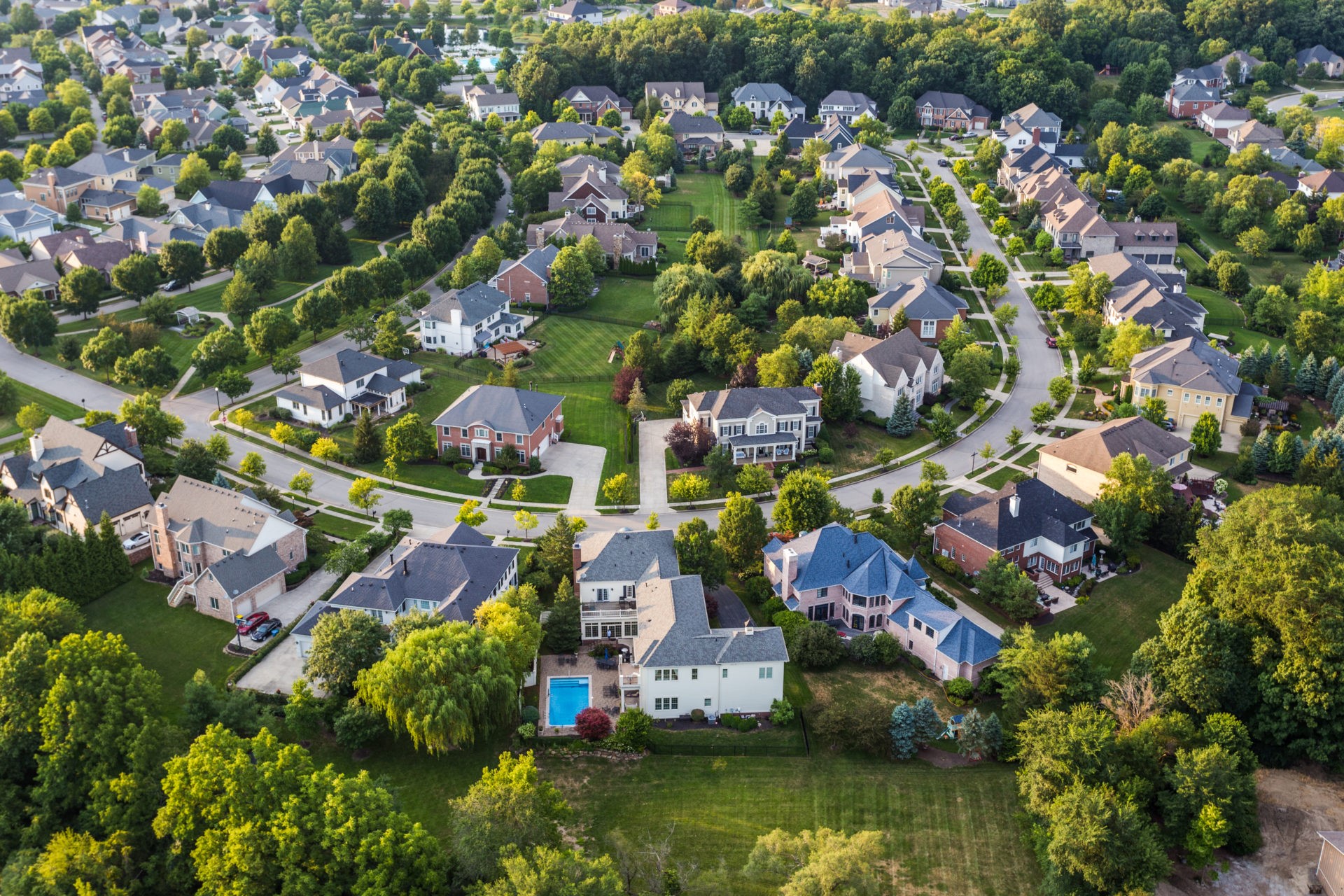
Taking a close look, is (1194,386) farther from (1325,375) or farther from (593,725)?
(593,725)

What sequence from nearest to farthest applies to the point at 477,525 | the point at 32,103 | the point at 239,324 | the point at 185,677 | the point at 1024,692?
the point at 1024,692
the point at 185,677
the point at 477,525
the point at 239,324
the point at 32,103

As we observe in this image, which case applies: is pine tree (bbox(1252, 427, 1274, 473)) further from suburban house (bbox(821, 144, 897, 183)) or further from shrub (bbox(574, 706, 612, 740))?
suburban house (bbox(821, 144, 897, 183))

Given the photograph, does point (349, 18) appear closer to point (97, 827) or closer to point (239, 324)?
point (239, 324)

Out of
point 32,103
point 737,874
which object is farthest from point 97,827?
point 32,103

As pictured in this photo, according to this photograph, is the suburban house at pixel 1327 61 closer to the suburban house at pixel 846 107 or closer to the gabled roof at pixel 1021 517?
the suburban house at pixel 846 107

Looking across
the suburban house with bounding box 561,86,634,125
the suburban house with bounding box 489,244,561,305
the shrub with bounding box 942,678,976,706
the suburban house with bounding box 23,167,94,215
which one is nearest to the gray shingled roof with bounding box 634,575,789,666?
the shrub with bounding box 942,678,976,706

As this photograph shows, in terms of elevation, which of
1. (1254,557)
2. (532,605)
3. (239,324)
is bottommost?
(239,324)

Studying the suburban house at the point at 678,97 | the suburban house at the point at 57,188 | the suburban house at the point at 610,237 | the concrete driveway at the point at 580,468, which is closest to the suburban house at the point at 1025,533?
the concrete driveway at the point at 580,468

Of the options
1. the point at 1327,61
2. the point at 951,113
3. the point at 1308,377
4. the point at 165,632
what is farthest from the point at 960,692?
the point at 1327,61
